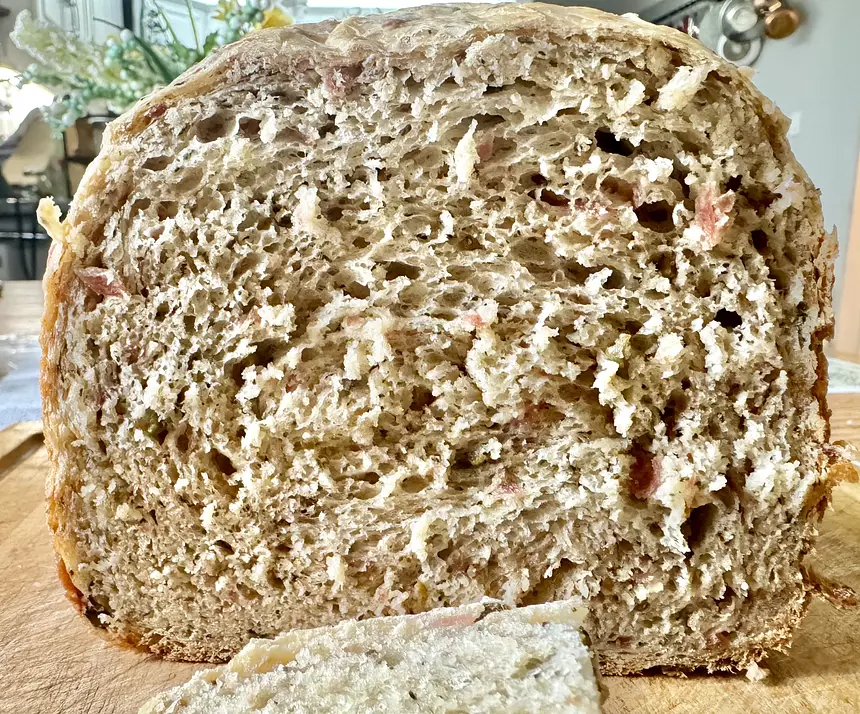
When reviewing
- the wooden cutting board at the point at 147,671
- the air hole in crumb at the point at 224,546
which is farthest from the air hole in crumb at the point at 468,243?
the wooden cutting board at the point at 147,671

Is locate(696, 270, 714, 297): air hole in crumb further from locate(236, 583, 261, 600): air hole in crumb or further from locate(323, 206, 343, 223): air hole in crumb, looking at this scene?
locate(236, 583, 261, 600): air hole in crumb

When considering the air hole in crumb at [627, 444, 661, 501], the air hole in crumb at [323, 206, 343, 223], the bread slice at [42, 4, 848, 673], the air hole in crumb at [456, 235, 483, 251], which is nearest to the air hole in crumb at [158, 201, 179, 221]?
the bread slice at [42, 4, 848, 673]

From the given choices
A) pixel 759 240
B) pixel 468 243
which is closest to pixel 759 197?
pixel 759 240

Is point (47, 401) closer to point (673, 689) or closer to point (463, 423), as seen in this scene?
point (463, 423)

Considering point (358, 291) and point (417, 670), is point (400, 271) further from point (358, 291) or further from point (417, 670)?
point (417, 670)

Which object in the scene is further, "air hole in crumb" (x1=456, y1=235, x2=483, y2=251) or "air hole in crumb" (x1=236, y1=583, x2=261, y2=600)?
"air hole in crumb" (x1=236, y1=583, x2=261, y2=600)

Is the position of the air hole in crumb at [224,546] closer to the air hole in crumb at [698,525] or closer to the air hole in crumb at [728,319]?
the air hole in crumb at [698,525]

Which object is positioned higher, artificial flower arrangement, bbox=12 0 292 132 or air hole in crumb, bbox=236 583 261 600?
artificial flower arrangement, bbox=12 0 292 132
